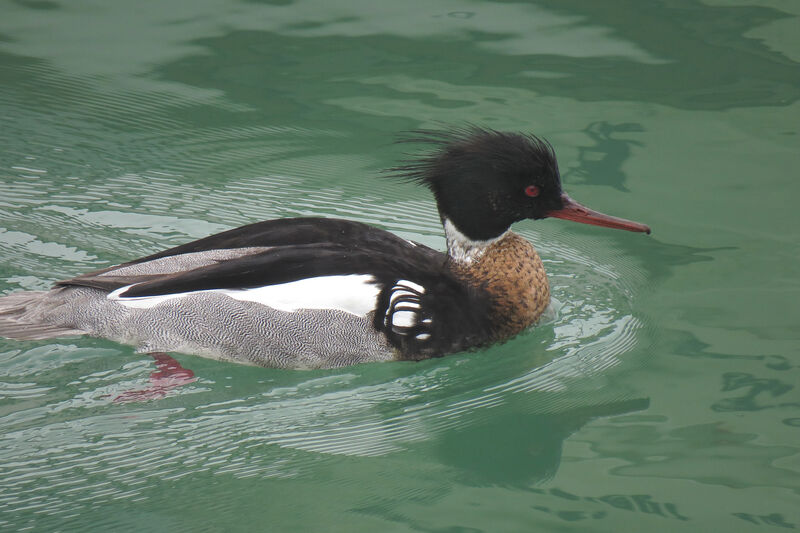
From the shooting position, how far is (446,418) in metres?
5.02

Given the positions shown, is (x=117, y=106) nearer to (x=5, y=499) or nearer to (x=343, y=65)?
(x=343, y=65)

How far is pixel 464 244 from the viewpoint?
5.90 metres

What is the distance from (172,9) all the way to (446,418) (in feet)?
21.1

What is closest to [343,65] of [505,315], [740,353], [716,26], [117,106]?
[117,106]

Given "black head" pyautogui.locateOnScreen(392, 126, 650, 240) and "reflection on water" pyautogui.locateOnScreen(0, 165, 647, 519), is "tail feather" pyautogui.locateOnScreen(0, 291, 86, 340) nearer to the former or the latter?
"reflection on water" pyautogui.locateOnScreen(0, 165, 647, 519)

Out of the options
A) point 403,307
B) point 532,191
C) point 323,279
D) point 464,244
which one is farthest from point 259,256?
point 532,191

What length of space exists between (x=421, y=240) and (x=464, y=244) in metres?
1.08

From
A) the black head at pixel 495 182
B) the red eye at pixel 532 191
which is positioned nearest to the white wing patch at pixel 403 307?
the black head at pixel 495 182

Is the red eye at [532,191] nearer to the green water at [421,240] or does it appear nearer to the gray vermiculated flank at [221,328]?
the green water at [421,240]

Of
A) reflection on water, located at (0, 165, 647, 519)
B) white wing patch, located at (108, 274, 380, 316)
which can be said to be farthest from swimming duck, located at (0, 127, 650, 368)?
reflection on water, located at (0, 165, 647, 519)

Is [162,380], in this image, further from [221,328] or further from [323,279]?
[323,279]

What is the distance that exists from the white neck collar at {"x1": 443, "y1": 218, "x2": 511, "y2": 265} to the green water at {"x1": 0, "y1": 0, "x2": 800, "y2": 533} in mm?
554

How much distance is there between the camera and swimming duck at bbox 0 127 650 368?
544cm

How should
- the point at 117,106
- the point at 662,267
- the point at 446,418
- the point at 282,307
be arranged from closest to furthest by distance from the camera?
the point at 446,418 < the point at 282,307 < the point at 662,267 < the point at 117,106
